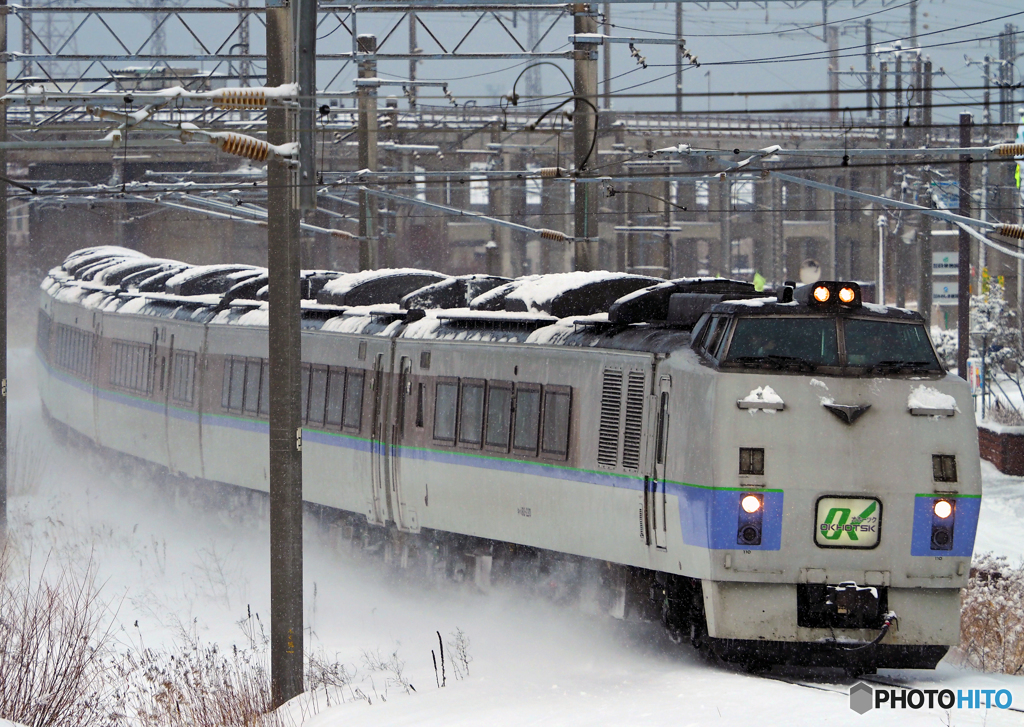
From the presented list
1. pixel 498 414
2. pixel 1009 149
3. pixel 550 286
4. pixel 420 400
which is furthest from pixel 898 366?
pixel 1009 149

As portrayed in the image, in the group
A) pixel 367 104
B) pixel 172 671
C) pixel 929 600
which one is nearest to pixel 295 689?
Answer: pixel 172 671

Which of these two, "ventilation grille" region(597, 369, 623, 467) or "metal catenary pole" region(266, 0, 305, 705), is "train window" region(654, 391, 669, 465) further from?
"metal catenary pole" region(266, 0, 305, 705)

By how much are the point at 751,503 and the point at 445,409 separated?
4.82 metres

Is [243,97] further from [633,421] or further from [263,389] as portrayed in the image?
[263,389]

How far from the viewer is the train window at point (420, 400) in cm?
1469

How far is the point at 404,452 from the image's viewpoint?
14867 mm

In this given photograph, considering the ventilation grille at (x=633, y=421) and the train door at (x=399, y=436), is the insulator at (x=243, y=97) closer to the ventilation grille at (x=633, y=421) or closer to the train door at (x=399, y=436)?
the ventilation grille at (x=633, y=421)

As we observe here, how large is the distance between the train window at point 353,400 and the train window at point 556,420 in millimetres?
3559

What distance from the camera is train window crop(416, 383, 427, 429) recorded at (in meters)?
14.7

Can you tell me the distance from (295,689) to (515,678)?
1693 millimetres

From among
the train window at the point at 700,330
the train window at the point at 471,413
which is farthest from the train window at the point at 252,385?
the train window at the point at 700,330

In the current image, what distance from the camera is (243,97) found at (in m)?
10.5

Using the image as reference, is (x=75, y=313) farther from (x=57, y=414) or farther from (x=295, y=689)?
(x=295, y=689)

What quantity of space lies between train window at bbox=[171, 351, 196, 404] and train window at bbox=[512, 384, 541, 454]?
764 centimetres
